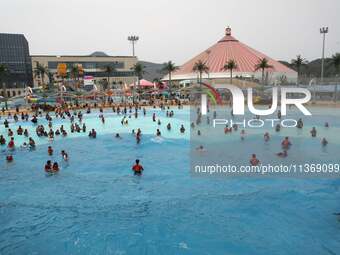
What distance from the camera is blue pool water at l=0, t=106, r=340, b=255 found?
9.43 meters

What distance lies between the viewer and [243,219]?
1093cm

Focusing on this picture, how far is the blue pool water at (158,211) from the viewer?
9.43 metres

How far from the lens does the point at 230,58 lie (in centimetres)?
8294

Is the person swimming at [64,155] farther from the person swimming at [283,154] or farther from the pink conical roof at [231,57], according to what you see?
the pink conical roof at [231,57]

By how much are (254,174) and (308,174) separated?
2.65 m

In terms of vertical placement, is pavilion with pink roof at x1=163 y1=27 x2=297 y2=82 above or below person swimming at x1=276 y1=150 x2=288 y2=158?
above

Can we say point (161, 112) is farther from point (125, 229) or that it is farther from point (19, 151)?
point (125, 229)

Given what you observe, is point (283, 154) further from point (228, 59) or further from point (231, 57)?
point (231, 57)

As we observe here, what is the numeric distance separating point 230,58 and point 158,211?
76011 millimetres

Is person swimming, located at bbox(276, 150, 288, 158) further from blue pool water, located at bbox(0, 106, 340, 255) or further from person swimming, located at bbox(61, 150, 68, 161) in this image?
person swimming, located at bbox(61, 150, 68, 161)

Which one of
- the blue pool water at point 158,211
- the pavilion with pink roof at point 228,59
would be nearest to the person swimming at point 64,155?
the blue pool water at point 158,211

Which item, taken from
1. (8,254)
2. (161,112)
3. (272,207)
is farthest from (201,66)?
(8,254)

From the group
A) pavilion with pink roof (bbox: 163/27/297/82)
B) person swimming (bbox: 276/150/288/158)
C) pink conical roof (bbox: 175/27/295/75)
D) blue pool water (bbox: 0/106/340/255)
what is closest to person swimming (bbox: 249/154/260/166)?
blue pool water (bbox: 0/106/340/255)

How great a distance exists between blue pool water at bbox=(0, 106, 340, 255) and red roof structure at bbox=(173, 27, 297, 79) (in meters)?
61.9
